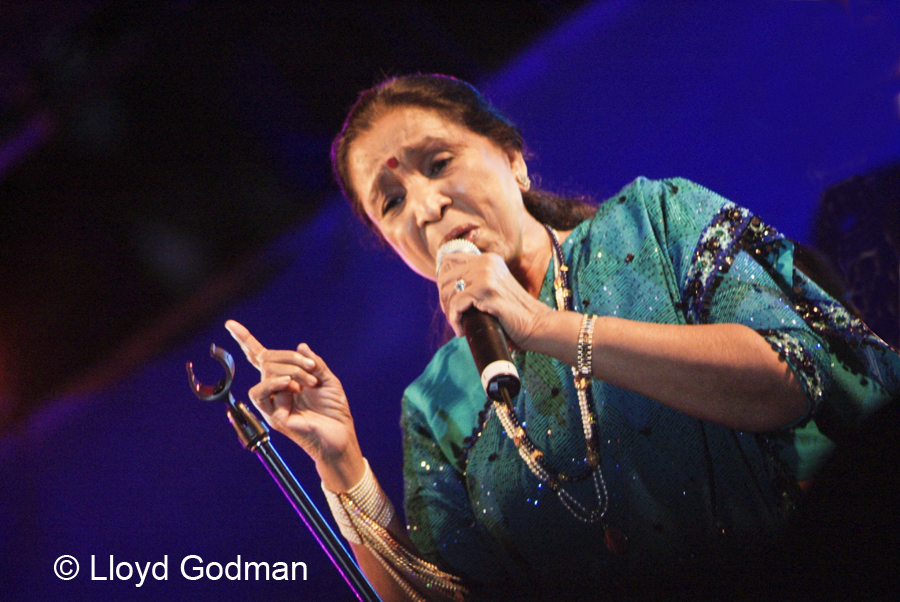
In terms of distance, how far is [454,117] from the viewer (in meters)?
1.42

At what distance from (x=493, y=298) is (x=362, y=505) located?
60 cm

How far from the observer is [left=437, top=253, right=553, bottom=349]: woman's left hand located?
945 millimetres

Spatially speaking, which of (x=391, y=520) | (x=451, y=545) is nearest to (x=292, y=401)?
(x=391, y=520)

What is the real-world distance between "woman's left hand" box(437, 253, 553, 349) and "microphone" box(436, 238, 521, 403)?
0.6 inches

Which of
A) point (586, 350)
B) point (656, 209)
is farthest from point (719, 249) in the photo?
point (586, 350)

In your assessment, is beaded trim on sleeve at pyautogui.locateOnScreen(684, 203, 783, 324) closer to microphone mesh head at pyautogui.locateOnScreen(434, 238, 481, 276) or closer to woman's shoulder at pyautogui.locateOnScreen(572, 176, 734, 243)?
woman's shoulder at pyautogui.locateOnScreen(572, 176, 734, 243)

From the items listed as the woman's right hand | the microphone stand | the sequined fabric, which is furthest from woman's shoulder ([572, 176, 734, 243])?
the microphone stand

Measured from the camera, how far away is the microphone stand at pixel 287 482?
0.83m

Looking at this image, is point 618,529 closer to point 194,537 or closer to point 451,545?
point 451,545

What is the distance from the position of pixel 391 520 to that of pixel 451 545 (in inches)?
5.6

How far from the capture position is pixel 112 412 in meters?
1.63

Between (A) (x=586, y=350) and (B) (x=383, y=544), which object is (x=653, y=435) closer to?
(A) (x=586, y=350)

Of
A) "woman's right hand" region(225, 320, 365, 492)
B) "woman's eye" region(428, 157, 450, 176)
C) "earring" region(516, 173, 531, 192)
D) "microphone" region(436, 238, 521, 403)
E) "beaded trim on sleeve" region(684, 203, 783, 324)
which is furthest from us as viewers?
"earring" region(516, 173, 531, 192)

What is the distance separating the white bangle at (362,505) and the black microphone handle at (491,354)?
0.52 meters
